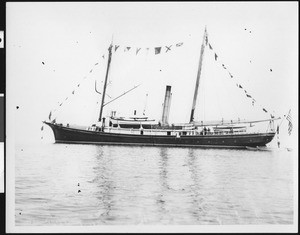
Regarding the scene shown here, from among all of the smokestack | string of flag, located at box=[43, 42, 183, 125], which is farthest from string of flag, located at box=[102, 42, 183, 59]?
the smokestack

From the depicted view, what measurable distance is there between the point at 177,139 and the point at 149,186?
1.15 feet

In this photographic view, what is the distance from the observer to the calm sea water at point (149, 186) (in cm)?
305

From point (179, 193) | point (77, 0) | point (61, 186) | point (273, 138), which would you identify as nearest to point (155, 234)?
point (179, 193)

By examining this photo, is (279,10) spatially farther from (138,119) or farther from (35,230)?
(35,230)

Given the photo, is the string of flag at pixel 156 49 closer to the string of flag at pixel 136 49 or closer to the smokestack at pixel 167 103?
the string of flag at pixel 136 49

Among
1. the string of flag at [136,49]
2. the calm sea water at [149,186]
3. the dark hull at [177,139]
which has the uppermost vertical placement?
the string of flag at [136,49]

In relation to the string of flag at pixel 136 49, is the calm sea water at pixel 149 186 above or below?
below

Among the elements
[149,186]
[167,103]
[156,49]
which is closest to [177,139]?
[167,103]

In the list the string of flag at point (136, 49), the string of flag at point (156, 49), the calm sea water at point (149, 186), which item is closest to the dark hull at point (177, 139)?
the calm sea water at point (149, 186)

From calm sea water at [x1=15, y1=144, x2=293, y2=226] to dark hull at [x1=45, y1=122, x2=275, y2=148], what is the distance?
46mm

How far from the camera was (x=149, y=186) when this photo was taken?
311 centimetres

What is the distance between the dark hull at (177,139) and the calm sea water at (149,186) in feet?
0.15

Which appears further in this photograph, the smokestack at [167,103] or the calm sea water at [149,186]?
the smokestack at [167,103]

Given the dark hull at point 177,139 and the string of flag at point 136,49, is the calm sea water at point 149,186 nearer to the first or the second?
the dark hull at point 177,139
